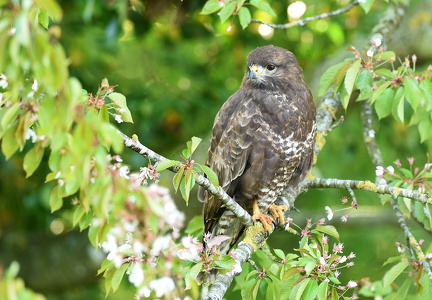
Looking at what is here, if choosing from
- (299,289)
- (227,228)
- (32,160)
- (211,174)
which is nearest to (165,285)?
(32,160)

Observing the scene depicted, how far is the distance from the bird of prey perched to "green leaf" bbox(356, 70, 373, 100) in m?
0.82

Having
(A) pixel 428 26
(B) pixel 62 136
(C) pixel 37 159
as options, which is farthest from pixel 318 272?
(A) pixel 428 26

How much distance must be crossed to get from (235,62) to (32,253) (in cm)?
289

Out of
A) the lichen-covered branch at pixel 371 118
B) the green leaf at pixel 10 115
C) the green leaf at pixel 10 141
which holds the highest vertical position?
the green leaf at pixel 10 115

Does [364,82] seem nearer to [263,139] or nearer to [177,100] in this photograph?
[263,139]

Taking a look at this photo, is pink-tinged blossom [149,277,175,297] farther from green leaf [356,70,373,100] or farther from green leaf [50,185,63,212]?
green leaf [356,70,373,100]

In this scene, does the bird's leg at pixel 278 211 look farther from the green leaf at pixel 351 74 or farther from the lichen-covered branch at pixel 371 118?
the green leaf at pixel 351 74

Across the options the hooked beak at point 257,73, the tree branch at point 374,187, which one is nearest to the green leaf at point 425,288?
the tree branch at point 374,187

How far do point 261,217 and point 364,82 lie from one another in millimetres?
1240

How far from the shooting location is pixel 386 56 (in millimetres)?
3525

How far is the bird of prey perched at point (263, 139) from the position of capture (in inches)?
167

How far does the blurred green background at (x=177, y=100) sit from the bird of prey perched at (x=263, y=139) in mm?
1056

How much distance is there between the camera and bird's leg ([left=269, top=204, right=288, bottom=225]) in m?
4.34

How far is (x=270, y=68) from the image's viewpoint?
4461 mm
